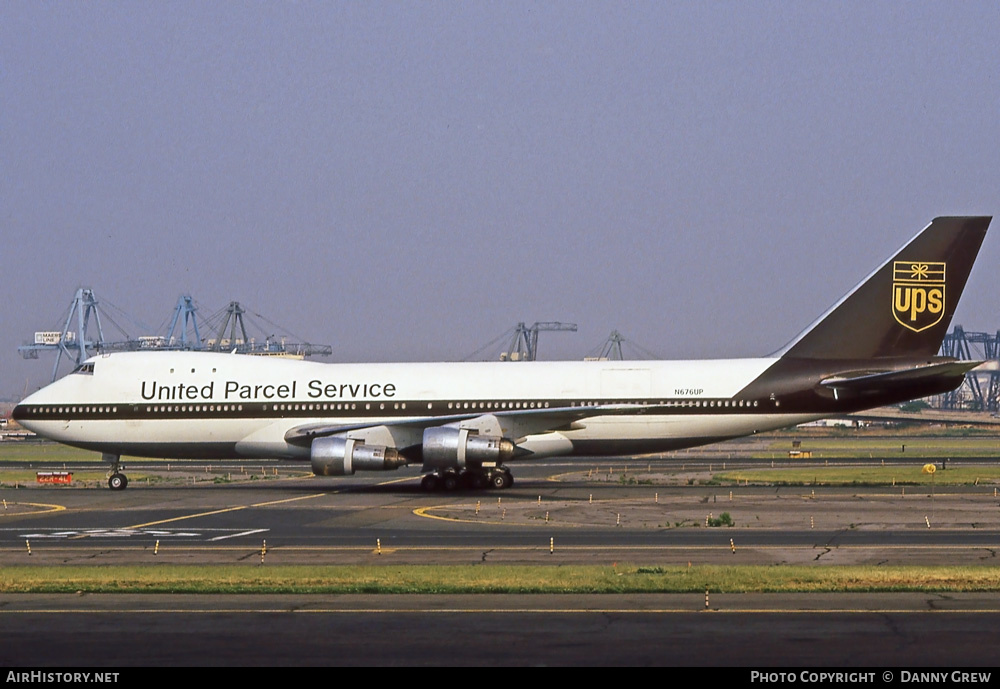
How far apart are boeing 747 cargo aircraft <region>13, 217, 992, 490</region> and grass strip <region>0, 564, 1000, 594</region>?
16.4 m

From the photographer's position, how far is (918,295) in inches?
1532

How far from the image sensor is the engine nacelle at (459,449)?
36.9m

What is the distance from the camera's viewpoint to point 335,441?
37469mm

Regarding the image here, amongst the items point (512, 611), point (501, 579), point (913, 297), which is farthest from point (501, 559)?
point (913, 297)

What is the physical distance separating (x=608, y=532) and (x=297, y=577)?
956 cm

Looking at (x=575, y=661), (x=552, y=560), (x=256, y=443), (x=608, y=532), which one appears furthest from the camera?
(x=256, y=443)

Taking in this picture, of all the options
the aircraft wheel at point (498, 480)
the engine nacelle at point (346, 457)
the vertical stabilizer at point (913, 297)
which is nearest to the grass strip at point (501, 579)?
the engine nacelle at point (346, 457)

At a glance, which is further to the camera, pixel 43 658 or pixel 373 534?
pixel 373 534

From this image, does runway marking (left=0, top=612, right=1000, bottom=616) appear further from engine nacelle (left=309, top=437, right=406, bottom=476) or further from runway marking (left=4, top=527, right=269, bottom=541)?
engine nacelle (left=309, top=437, right=406, bottom=476)

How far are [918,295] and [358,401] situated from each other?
19.8 m

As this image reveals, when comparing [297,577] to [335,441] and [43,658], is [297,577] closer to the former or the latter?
[43,658]

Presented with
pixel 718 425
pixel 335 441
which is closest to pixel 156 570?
pixel 335 441

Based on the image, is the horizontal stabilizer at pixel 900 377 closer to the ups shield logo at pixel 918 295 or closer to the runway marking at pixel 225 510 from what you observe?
the ups shield logo at pixel 918 295

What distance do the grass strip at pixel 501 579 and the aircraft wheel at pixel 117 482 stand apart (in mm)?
22522
